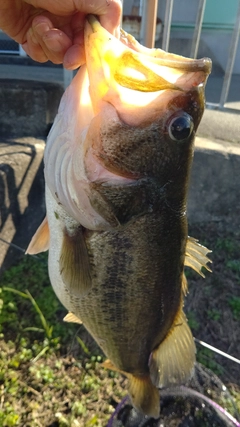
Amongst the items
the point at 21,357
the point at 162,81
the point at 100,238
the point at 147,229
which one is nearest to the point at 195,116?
the point at 162,81

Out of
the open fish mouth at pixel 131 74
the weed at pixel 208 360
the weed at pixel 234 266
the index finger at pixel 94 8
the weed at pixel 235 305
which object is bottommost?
the weed at pixel 208 360

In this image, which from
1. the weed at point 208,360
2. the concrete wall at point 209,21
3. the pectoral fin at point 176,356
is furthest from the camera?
the concrete wall at point 209,21

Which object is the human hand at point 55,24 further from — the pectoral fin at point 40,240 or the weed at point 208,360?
the weed at point 208,360

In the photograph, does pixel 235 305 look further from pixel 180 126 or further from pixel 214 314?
pixel 180 126

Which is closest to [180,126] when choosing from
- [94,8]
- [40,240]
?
[94,8]

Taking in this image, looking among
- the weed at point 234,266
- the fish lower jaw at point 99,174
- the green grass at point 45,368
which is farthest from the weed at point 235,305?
the fish lower jaw at point 99,174

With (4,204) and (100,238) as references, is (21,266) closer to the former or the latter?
(4,204)
